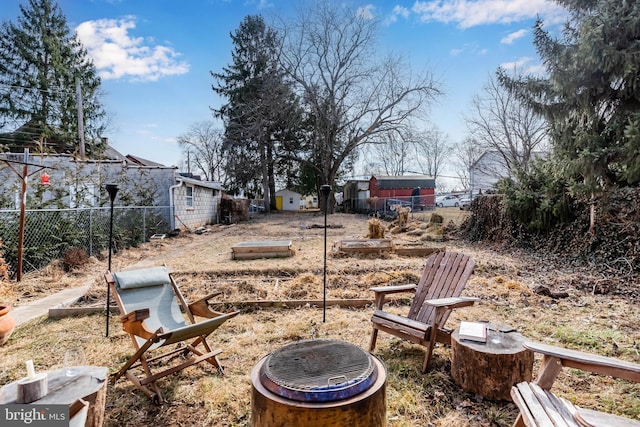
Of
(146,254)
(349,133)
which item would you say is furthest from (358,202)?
(146,254)

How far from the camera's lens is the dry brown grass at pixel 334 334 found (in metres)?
2.33

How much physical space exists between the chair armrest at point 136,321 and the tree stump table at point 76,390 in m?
0.51

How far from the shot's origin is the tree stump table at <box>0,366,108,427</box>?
1632 mm

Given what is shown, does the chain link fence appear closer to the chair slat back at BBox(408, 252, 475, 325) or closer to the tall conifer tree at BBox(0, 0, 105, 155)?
the chair slat back at BBox(408, 252, 475, 325)

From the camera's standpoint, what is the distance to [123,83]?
18.9m

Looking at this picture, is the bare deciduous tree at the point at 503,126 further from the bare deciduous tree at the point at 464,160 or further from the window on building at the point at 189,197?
the window on building at the point at 189,197

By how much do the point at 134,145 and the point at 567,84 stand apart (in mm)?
24717

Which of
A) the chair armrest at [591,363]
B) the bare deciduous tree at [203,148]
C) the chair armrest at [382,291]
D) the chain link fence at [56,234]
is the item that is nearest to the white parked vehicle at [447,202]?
the bare deciduous tree at [203,148]

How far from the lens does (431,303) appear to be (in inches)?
106

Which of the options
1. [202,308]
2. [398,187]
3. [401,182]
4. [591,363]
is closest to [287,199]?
[398,187]

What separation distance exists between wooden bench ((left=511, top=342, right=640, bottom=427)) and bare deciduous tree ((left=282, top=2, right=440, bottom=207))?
21.0m

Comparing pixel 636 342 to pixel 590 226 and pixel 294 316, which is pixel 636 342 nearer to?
pixel 294 316

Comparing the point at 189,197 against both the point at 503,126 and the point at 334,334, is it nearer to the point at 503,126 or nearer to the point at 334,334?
the point at 334,334

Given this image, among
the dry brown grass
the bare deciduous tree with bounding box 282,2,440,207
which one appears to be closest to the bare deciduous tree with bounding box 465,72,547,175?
the bare deciduous tree with bounding box 282,2,440,207
